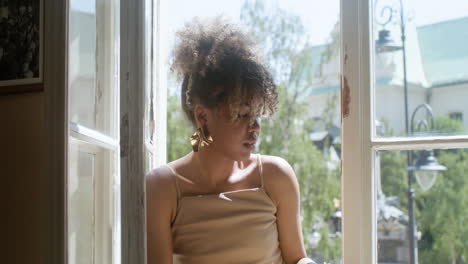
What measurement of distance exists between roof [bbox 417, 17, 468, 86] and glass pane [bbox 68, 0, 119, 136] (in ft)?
2.97

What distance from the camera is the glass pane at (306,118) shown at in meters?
3.85

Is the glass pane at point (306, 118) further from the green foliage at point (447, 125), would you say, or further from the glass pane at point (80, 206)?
the glass pane at point (80, 206)

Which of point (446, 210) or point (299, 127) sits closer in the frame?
point (446, 210)

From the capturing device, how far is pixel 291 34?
383cm

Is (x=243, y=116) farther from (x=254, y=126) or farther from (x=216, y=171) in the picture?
(x=216, y=171)

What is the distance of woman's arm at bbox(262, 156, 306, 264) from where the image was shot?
5.34ft

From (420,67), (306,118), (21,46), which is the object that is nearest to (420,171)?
(420,67)

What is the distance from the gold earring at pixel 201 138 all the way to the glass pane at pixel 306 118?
2240 mm

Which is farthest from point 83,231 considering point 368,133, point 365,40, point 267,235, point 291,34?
point 291,34

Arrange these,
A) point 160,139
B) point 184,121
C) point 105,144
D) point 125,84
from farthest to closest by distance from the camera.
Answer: point 160,139, point 184,121, point 105,144, point 125,84

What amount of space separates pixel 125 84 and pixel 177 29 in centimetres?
64

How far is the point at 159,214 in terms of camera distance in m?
1.50

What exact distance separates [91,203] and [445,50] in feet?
3.55

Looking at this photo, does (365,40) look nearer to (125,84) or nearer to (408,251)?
(408,251)
